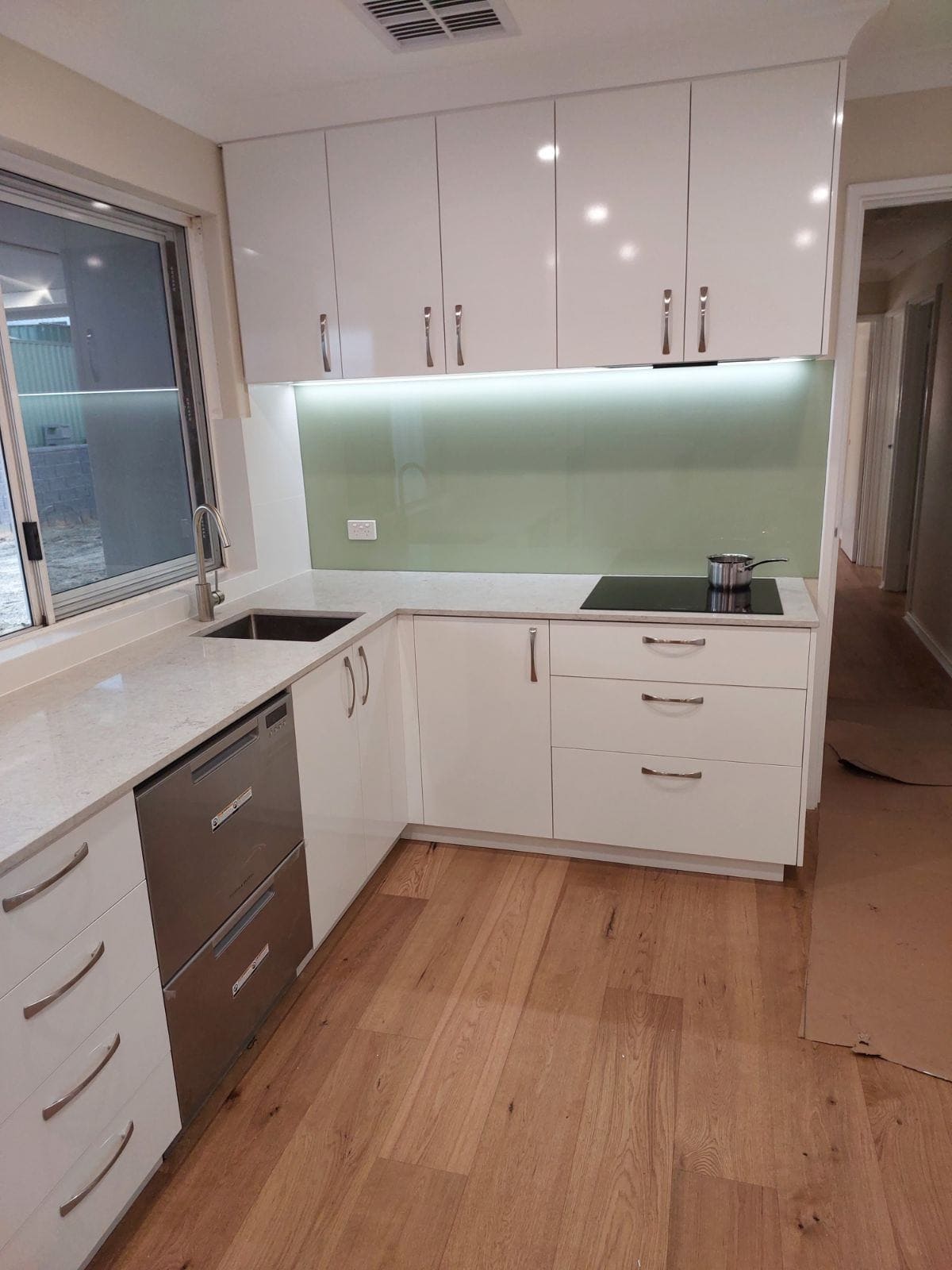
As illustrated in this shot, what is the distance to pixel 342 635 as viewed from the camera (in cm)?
249

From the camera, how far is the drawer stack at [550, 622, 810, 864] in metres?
2.57

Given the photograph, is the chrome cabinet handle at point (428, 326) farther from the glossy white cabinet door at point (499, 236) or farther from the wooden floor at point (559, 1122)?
the wooden floor at point (559, 1122)

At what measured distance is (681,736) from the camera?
2678 millimetres

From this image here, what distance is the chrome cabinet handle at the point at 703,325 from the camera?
2543 mm

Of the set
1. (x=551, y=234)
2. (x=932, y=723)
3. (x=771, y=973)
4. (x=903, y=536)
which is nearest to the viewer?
(x=771, y=973)

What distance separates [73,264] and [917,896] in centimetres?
318

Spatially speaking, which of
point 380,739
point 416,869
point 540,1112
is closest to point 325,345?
point 380,739

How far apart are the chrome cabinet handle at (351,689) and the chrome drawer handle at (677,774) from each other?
952mm

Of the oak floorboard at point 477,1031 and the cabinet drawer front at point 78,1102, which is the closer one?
the cabinet drawer front at point 78,1102

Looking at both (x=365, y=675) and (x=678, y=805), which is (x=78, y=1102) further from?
(x=678, y=805)

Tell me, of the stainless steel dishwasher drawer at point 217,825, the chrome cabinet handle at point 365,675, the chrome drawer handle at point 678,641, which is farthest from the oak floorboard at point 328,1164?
the chrome drawer handle at point 678,641

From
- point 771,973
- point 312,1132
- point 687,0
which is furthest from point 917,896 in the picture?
point 687,0

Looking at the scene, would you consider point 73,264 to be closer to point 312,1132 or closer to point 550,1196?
point 312,1132

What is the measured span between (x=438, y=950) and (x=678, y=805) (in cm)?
89
